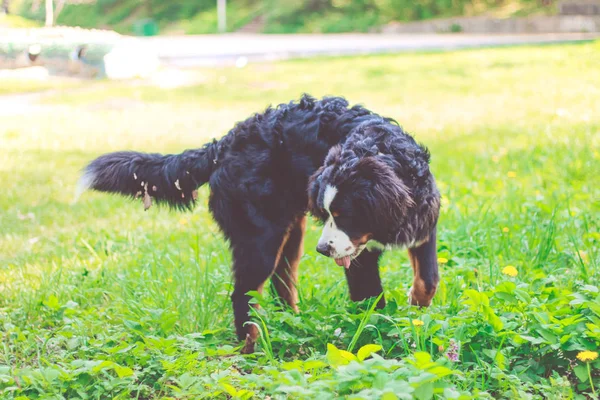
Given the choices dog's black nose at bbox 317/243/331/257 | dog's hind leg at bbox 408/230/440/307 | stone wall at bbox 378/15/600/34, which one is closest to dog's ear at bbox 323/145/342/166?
Result: dog's black nose at bbox 317/243/331/257

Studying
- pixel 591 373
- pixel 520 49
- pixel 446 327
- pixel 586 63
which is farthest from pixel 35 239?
pixel 520 49

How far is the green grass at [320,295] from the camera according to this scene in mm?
2676

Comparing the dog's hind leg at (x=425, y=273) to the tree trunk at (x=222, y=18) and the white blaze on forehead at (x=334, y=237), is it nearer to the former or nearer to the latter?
the white blaze on forehead at (x=334, y=237)

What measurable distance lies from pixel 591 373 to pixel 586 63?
12.5 meters

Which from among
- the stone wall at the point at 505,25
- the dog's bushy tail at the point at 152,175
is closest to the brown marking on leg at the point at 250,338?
the dog's bushy tail at the point at 152,175

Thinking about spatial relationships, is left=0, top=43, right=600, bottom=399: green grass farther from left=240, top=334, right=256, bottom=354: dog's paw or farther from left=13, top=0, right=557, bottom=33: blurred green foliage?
left=13, top=0, right=557, bottom=33: blurred green foliage

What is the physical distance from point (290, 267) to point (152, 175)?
947 millimetres

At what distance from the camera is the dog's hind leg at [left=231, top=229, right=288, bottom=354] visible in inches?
138

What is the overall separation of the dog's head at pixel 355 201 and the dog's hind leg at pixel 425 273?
29cm

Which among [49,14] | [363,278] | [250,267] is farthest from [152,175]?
[49,14]

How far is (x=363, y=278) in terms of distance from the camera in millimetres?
3408

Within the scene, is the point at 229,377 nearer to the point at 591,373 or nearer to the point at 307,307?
the point at 307,307

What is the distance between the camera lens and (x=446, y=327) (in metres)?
2.89

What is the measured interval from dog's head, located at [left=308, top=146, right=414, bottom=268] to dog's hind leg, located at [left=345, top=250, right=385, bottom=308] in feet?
0.38
